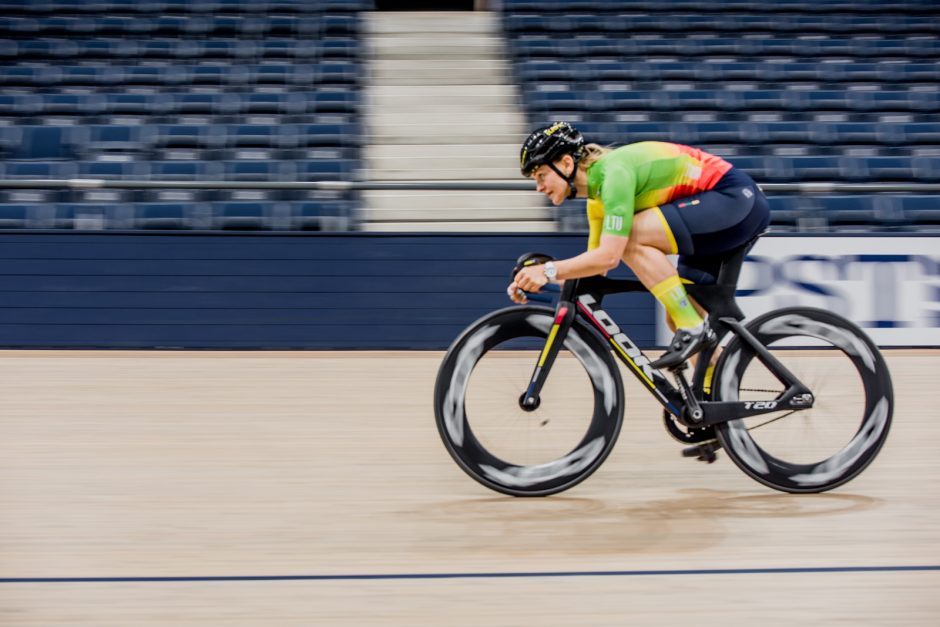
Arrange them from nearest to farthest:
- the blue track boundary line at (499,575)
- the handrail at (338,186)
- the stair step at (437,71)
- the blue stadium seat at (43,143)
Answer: the blue track boundary line at (499,575)
the handrail at (338,186)
the blue stadium seat at (43,143)
the stair step at (437,71)

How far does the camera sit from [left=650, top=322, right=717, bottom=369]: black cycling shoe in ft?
11.0

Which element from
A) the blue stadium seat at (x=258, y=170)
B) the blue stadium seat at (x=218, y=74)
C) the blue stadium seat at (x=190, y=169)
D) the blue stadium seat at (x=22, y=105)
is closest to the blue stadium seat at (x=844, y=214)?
the blue stadium seat at (x=258, y=170)

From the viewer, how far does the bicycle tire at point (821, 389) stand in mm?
3408

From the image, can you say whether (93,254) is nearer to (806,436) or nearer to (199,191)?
(199,191)

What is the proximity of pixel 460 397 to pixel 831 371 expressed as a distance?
45.8 inches

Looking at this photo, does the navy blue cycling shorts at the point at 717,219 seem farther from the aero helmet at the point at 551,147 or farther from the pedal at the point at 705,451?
the pedal at the point at 705,451

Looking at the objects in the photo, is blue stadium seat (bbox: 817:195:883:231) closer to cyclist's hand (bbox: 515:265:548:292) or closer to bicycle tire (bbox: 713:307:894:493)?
bicycle tire (bbox: 713:307:894:493)

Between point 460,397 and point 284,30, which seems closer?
point 460,397

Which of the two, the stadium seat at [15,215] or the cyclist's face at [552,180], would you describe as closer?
the cyclist's face at [552,180]

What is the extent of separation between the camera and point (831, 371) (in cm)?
338

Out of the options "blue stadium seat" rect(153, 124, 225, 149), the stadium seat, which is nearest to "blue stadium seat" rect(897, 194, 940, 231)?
"blue stadium seat" rect(153, 124, 225, 149)

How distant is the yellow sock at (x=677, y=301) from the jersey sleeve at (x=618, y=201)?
22 centimetres

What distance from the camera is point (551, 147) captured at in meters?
3.34

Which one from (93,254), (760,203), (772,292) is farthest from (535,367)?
(93,254)
